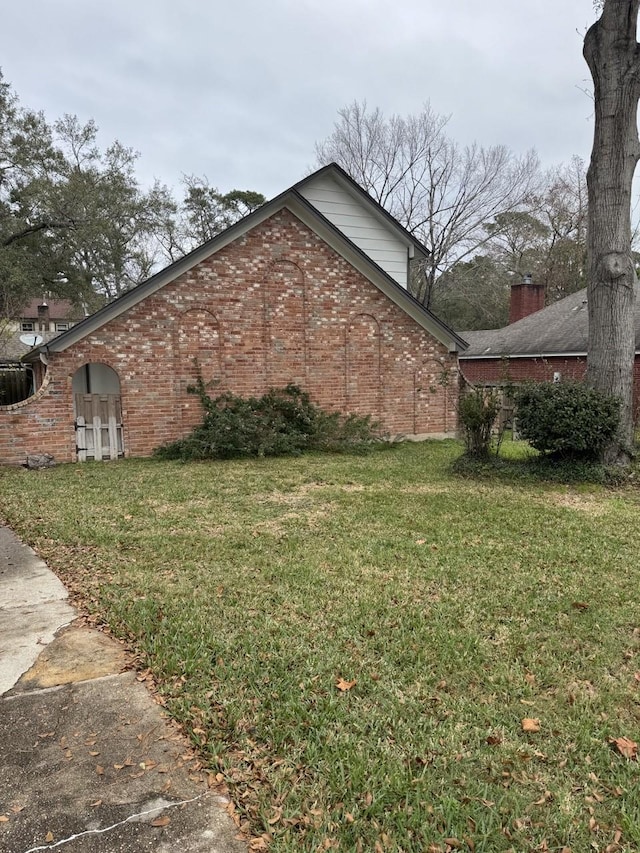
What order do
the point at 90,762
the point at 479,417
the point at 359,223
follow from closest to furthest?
the point at 90,762, the point at 479,417, the point at 359,223

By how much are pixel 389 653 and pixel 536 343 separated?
1956cm

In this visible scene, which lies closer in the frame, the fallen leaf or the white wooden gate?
the fallen leaf

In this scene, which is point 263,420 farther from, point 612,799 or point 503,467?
point 612,799

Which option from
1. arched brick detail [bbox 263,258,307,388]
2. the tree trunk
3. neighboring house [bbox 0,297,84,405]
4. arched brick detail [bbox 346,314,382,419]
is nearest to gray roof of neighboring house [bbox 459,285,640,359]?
arched brick detail [bbox 346,314,382,419]

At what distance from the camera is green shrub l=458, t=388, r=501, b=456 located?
921 cm

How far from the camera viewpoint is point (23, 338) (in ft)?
64.7

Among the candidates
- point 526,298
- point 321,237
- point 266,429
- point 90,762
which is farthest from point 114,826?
point 526,298

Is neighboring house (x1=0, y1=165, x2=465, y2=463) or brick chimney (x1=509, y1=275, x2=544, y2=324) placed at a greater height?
brick chimney (x1=509, y1=275, x2=544, y2=324)

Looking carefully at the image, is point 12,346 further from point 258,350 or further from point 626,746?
point 626,746

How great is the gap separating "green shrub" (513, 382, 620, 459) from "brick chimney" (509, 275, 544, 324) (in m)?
17.7

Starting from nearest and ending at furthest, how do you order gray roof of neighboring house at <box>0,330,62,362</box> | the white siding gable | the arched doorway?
the arched doorway, the white siding gable, gray roof of neighboring house at <box>0,330,62,362</box>

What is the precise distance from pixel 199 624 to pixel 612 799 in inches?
99.3

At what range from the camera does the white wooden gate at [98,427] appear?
34.2ft

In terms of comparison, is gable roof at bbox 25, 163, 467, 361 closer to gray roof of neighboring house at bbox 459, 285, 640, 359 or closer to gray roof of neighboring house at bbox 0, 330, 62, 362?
gray roof of neighboring house at bbox 459, 285, 640, 359
